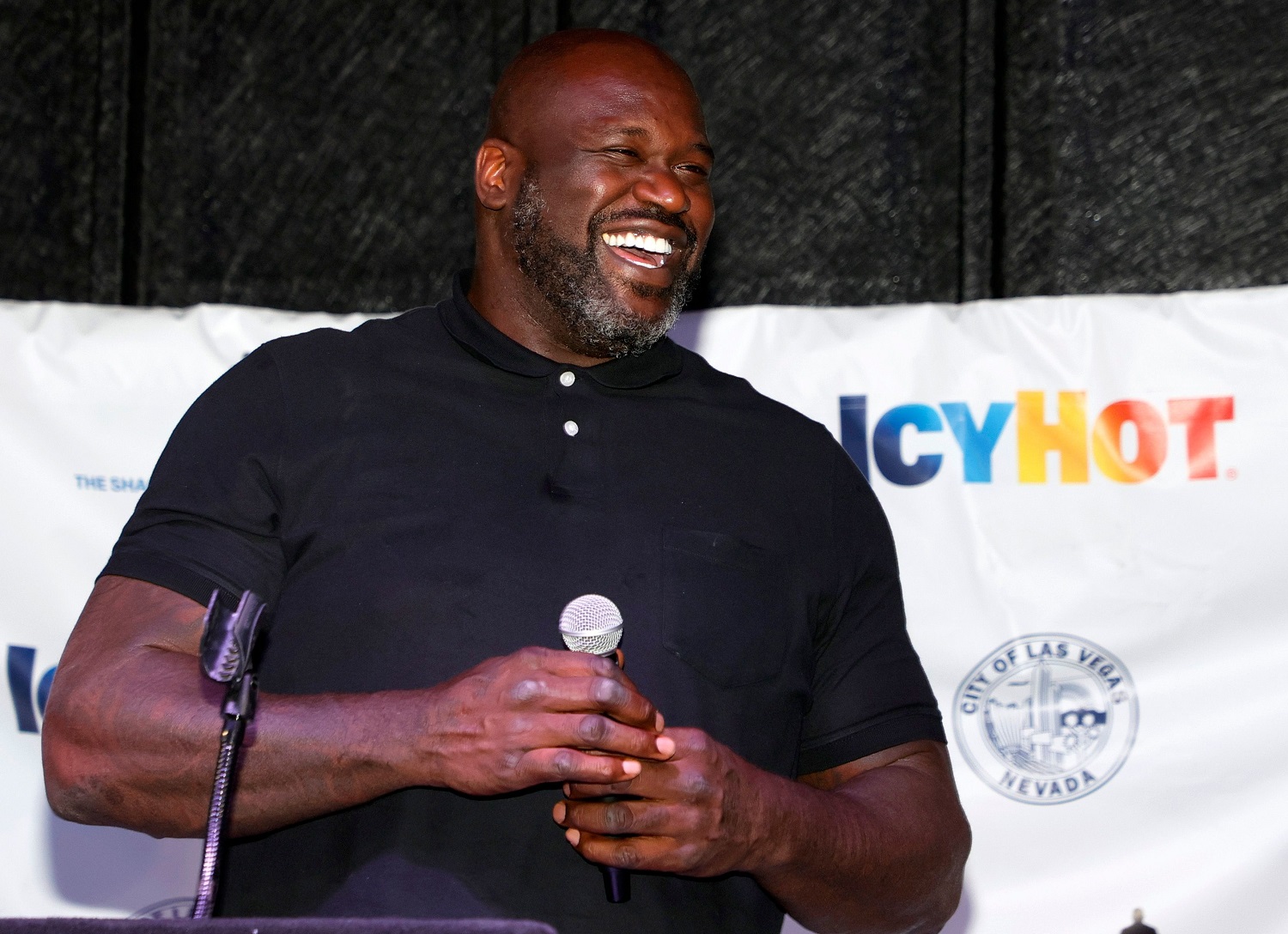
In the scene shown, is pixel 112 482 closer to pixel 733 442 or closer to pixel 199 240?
pixel 199 240

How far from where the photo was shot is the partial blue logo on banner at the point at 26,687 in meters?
2.65

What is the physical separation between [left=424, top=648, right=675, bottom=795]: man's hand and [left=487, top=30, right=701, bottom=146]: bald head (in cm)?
108

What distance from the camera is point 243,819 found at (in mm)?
1513

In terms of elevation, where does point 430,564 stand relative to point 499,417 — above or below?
below

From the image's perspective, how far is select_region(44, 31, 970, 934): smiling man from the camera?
4.80ft

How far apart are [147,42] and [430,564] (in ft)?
6.54

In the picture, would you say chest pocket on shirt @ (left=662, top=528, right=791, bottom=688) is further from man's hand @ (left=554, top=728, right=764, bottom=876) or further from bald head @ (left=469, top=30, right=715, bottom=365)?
bald head @ (left=469, top=30, right=715, bottom=365)

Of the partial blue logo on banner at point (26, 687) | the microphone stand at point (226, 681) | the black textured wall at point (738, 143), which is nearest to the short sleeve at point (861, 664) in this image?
the microphone stand at point (226, 681)

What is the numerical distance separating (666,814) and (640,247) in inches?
36.0

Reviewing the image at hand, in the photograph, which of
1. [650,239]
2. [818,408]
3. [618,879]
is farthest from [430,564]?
[818,408]

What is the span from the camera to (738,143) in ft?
9.77

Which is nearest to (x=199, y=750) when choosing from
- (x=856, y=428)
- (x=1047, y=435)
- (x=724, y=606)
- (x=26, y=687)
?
(x=724, y=606)

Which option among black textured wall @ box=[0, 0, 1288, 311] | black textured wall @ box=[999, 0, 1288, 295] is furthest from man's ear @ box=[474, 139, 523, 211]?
black textured wall @ box=[999, 0, 1288, 295]

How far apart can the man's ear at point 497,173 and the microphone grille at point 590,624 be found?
944 millimetres
